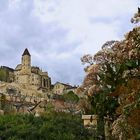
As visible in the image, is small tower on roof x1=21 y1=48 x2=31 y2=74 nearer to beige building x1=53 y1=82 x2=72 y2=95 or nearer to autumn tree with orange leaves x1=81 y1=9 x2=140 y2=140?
beige building x1=53 y1=82 x2=72 y2=95

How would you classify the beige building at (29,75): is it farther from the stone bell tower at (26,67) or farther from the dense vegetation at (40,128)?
the dense vegetation at (40,128)

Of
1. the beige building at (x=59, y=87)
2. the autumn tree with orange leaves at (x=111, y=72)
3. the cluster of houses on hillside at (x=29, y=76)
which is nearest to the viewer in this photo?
the autumn tree with orange leaves at (x=111, y=72)

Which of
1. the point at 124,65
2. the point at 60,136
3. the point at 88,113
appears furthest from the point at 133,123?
the point at 88,113

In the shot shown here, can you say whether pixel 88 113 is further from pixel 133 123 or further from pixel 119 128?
pixel 133 123

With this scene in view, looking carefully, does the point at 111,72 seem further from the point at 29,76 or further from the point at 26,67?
the point at 26,67

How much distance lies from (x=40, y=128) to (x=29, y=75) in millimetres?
116489

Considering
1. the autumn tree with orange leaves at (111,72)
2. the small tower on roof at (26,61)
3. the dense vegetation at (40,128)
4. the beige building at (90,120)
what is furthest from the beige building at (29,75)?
the autumn tree with orange leaves at (111,72)

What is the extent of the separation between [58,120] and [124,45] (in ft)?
14.8

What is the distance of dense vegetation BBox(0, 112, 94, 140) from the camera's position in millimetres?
16016

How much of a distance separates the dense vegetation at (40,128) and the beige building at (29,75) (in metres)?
112

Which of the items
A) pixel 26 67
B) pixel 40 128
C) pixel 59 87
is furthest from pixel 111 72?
pixel 26 67

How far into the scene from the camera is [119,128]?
11742 millimetres

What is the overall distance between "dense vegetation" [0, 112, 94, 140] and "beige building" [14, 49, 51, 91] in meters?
112

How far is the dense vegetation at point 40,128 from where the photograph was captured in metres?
16.0
